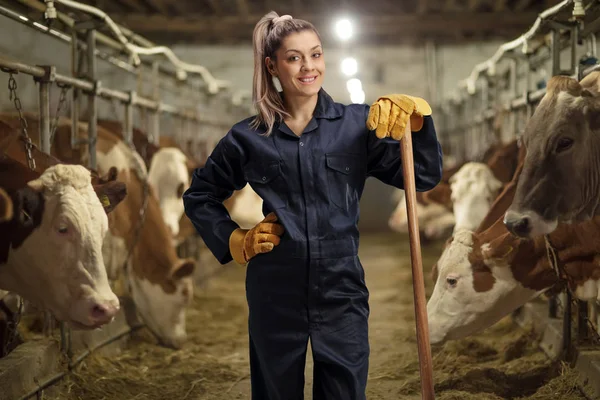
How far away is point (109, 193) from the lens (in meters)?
3.02

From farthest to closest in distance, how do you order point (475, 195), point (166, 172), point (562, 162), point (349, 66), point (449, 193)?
point (349, 66), point (166, 172), point (449, 193), point (475, 195), point (562, 162)

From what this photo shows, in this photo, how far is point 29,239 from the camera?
2781 millimetres

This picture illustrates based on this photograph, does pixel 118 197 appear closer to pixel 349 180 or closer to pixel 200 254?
pixel 349 180

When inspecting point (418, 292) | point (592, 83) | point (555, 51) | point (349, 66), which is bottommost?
point (418, 292)

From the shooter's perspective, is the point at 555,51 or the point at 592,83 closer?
the point at 592,83

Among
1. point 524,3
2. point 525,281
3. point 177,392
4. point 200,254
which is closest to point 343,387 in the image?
point 525,281

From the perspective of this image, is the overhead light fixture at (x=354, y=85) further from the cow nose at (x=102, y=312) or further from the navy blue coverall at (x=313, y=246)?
the navy blue coverall at (x=313, y=246)

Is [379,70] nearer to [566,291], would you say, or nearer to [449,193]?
[449,193]

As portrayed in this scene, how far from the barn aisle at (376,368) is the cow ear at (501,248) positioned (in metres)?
0.60

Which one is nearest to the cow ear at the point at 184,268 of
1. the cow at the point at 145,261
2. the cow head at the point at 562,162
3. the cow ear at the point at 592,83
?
the cow at the point at 145,261

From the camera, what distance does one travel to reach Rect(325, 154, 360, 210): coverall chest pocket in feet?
7.04

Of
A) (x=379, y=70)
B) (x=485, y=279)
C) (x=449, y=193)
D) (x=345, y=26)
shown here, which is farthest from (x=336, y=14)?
(x=485, y=279)

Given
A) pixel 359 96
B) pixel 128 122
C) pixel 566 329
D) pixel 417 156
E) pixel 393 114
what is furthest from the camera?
pixel 359 96

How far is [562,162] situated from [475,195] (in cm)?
244
